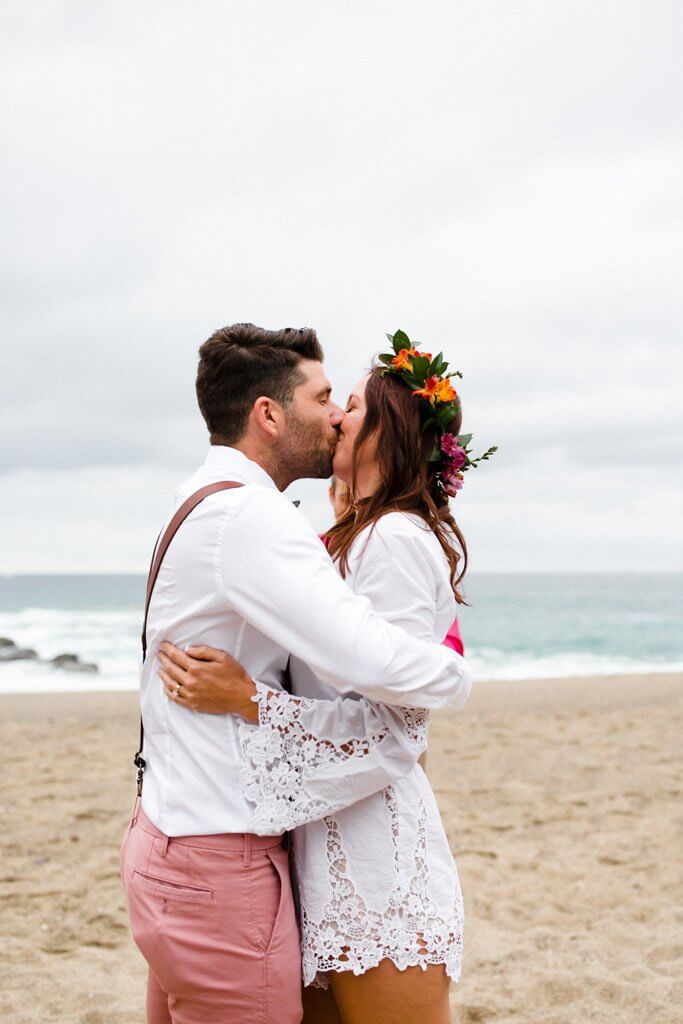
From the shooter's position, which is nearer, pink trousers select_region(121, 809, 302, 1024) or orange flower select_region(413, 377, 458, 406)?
pink trousers select_region(121, 809, 302, 1024)

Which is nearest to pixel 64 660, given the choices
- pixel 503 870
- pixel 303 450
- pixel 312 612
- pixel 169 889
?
pixel 503 870

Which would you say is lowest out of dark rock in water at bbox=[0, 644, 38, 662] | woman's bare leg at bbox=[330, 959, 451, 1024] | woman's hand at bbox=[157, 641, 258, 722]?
dark rock in water at bbox=[0, 644, 38, 662]

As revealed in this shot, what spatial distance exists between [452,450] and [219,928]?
123 cm

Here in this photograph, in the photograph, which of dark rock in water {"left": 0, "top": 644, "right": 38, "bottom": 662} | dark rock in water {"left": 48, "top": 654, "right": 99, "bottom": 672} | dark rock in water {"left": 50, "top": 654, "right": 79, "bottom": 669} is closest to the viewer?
dark rock in water {"left": 48, "top": 654, "right": 99, "bottom": 672}

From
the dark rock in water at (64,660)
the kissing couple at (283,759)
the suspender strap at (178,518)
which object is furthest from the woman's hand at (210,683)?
the dark rock in water at (64,660)

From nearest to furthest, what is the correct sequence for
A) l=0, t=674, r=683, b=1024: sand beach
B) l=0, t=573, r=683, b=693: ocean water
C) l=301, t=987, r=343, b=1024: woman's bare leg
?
l=301, t=987, r=343, b=1024: woman's bare leg
l=0, t=674, r=683, b=1024: sand beach
l=0, t=573, r=683, b=693: ocean water

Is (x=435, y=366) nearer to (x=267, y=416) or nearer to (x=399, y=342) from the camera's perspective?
(x=399, y=342)

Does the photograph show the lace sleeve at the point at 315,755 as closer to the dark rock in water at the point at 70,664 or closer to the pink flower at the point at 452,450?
the pink flower at the point at 452,450

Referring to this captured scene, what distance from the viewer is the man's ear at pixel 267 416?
7.23 feet

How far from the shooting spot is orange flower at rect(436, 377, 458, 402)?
2334mm

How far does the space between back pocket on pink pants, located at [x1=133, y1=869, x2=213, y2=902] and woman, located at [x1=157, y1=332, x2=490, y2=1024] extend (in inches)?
7.2

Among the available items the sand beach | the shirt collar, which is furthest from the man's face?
the sand beach

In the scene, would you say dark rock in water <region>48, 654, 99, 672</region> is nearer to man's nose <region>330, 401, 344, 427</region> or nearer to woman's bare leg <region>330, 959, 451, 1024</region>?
man's nose <region>330, 401, 344, 427</region>

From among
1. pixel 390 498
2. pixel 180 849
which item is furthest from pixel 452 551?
pixel 180 849
